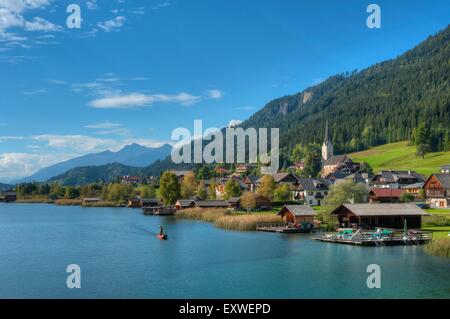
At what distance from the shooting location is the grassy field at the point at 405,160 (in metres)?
153

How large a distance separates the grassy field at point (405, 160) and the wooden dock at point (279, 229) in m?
79.0

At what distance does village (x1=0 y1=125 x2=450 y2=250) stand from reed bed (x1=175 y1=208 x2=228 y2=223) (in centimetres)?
82

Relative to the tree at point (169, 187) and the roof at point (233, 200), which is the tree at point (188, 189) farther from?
the roof at point (233, 200)

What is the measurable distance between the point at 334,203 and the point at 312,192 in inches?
1663

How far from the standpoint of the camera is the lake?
1471 inches

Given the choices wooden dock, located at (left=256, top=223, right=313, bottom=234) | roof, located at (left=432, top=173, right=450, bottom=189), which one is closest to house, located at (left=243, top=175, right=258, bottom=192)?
roof, located at (left=432, top=173, right=450, bottom=189)

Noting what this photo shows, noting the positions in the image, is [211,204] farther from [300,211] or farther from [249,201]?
[300,211]

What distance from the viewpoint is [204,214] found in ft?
328

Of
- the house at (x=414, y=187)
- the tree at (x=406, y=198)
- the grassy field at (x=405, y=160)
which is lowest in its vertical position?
the tree at (x=406, y=198)

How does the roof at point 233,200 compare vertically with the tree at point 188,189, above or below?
below

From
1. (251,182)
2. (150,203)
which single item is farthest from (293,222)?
(150,203)

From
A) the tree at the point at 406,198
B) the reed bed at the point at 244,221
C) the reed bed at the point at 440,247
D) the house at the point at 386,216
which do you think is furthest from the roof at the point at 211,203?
the reed bed at the point at 440,247
